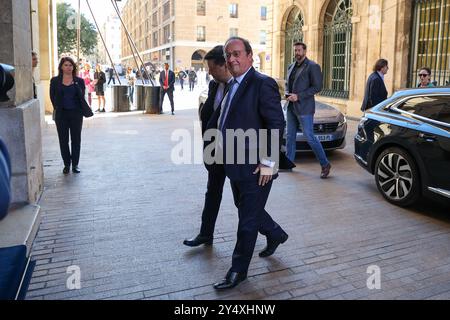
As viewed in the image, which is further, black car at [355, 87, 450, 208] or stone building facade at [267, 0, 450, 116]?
stone building facade at [267, 0, 450, 116]

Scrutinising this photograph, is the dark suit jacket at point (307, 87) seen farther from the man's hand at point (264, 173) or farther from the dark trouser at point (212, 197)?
the man's hand at point (264, 173)

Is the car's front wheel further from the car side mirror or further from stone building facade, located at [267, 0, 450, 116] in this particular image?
stone building facade, located at [267, 0, 450, 116]

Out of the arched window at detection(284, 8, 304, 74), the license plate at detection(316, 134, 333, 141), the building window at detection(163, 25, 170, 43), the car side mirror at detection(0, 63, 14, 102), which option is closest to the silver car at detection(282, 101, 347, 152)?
the license plate at detection(316, 134, 333, 141)

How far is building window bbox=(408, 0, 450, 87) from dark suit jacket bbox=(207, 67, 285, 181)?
1047 centimetres

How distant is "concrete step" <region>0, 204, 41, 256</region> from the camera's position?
13.4 ft

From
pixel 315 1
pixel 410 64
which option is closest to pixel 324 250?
pixel 410 64

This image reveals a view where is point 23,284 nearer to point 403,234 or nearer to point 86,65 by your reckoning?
point 403,234

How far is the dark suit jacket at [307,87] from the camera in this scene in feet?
24.0

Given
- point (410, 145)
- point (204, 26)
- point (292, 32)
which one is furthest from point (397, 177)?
point (204, 26)

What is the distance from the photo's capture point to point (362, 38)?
15.6 metres

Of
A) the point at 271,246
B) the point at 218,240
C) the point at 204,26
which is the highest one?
the point at 204,26

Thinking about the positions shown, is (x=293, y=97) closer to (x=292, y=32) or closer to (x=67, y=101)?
(x=67, y=101)

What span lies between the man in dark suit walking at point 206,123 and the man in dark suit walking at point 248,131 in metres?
0.46

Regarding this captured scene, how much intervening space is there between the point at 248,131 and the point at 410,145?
9.68ft
